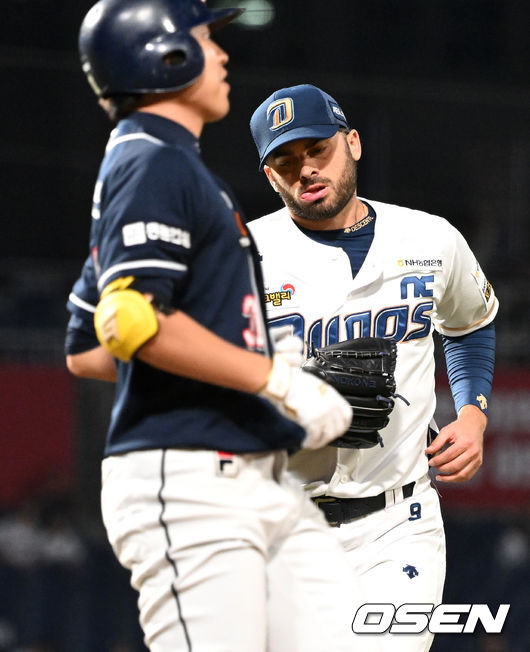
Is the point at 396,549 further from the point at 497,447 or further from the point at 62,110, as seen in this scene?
the point at 62,110

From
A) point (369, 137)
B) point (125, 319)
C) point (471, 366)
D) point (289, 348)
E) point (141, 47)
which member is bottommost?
point (471, 366)

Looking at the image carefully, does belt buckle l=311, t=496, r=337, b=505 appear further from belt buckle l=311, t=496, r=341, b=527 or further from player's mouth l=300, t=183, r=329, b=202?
player's mouth l=300, t=183, r=329, b=202

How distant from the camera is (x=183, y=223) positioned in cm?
198

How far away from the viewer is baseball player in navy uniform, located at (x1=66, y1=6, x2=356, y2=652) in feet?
6.39

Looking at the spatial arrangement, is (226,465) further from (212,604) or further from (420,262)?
(420,262)

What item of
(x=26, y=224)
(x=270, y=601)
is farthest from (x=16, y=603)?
(x=270, y=601)

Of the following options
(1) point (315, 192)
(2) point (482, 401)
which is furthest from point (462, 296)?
(1) point (315, 192)

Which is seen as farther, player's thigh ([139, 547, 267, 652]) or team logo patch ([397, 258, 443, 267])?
team logo patch ([397, 258, 443, 267])

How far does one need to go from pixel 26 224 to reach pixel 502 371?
6.18 metres

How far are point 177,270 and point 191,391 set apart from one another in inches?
9.6

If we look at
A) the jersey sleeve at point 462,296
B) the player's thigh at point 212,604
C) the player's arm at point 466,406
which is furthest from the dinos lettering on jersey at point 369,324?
the player's thigh at point 212,604

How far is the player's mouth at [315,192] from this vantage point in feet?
10.7

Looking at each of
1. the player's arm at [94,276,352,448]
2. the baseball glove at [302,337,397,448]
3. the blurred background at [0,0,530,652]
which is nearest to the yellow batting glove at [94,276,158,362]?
the player's arm at [94,276,352,448]

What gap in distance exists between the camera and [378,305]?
3.20 m
